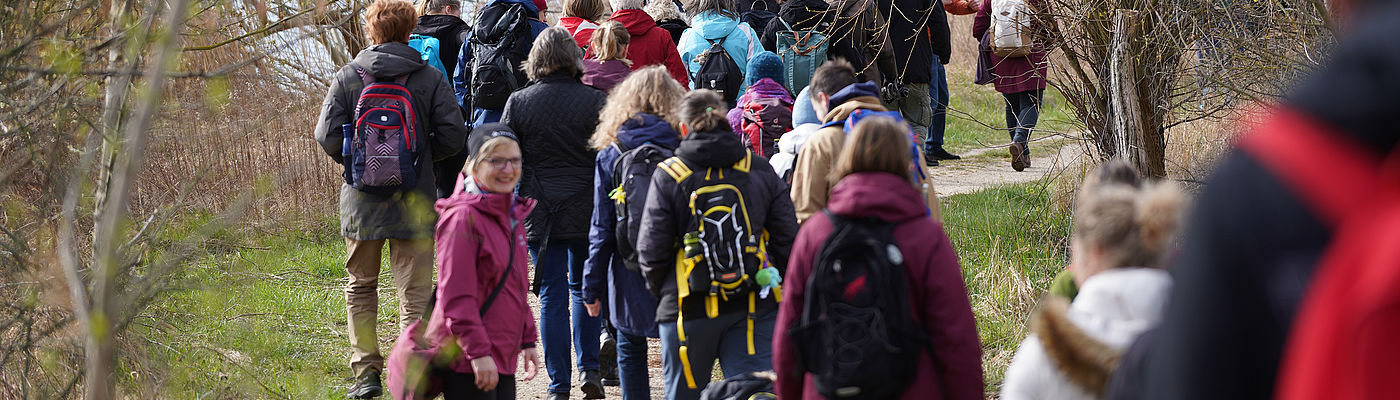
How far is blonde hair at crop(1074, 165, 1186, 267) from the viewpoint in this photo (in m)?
2.56

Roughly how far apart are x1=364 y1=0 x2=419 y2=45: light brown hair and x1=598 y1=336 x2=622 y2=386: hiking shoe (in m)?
1.69

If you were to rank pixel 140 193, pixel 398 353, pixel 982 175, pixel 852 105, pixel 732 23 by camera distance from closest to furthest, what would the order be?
pixel 398 353 → pixel 852 105 → pixel 140 193 → pixel 732 23 → pixel 982 175

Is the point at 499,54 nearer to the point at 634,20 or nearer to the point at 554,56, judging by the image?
the point at 634,20

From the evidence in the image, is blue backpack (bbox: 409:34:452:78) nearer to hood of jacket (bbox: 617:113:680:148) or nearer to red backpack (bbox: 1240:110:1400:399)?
hood of jacket (bbox: 617:113:680:148)

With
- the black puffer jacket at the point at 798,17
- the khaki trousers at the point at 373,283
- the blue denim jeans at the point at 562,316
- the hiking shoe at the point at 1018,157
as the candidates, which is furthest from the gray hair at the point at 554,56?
the hiking shoe at the point at 1018,157

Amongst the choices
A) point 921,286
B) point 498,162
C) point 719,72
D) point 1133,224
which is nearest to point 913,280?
point 921,286

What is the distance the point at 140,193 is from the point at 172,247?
13.4ft

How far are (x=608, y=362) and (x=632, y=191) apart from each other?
1.45m

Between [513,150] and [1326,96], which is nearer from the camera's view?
[1326,96]

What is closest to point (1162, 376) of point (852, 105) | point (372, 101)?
point (852, 105)

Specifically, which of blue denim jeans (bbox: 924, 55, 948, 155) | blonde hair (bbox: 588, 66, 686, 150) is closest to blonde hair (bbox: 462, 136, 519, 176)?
blonde hair (bbox: 588, 66, 686, 150)

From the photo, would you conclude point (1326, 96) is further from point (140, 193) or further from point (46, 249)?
point (140, 193)

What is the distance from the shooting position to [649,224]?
14.1ft

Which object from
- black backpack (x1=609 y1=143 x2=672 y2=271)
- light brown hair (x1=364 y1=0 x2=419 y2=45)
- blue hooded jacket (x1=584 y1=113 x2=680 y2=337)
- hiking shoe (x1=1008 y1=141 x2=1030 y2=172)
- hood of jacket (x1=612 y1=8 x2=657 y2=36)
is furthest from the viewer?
hiking shoe (x1=1008 y1=141 x2=1030 y2=172)
